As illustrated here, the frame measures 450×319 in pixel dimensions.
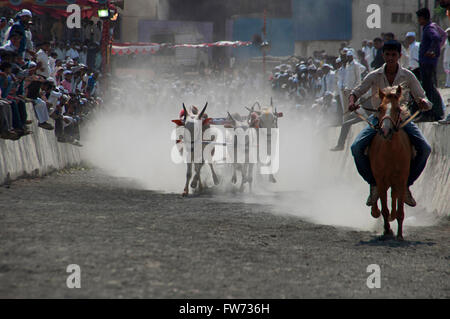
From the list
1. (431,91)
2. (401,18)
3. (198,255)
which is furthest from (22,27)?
(401,18)

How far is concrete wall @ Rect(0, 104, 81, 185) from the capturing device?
14.9 meters

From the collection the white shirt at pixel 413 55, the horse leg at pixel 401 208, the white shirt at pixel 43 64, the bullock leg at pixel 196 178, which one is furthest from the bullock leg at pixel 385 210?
the white shirt at pixel 43 64

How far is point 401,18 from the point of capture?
53.3 meters

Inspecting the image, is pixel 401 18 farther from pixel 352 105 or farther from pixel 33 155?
pixel 352 105

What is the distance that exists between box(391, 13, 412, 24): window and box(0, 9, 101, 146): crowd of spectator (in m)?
32.3

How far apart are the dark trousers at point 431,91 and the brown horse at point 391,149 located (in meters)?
4.04

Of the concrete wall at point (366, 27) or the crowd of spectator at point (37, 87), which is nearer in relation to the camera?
the crowd of spectator at point (37, 87)

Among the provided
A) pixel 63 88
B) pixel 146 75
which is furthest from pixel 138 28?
pixel 63 88

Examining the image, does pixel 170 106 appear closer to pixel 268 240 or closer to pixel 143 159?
pixel 143 159

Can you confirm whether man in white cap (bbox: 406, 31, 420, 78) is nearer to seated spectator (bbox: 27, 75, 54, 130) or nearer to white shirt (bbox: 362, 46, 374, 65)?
white shirt (bbox: 362, 46, 374, 65)

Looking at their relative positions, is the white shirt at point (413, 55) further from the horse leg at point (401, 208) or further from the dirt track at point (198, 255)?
the horse leg at point (401, 208)

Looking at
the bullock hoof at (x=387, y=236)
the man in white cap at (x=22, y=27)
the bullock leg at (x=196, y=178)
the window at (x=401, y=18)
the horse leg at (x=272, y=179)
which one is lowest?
the horse leg at (x=272, y=179)

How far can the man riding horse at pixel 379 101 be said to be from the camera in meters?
9.77

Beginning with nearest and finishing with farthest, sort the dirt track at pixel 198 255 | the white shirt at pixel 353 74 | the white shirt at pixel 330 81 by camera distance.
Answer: the dirt track at pixel 198 255
the white shirt at pixel 353 74
the white shirt at pixel 330 81
